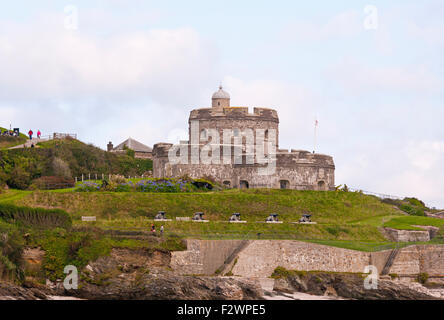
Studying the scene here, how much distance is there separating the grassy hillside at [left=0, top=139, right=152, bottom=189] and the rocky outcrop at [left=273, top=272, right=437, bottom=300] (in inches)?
1000

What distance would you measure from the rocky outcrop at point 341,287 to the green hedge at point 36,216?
12934 millimetres

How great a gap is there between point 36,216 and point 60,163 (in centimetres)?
2158

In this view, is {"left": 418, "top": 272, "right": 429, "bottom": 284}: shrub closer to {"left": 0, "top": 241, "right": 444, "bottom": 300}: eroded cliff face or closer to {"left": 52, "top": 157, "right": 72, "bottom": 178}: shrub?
{"left": 0, "top": 241, "right": 444, "bottom": 300}: eroded cliff face

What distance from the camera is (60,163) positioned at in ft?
264

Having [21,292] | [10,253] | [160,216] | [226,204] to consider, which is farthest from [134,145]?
[21,292]

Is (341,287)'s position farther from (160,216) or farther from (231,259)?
(160,216)


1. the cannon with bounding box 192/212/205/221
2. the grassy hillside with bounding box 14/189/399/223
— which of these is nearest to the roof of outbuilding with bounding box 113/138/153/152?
the grassy hillside with bounding box 14/189/399/223

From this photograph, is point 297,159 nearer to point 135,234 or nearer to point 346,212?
point 346,212

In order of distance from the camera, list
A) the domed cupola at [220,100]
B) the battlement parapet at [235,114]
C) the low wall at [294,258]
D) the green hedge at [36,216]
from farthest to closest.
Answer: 1. the domed cupola at [220,100]
2. the battlement parapet at [235,114]
3. the low wall at [294,258]
4. the green hedge at [36,216]

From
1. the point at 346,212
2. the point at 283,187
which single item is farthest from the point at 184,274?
the point at 283,187

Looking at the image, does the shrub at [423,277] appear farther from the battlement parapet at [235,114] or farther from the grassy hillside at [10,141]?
the grassy hillside at [10,141]

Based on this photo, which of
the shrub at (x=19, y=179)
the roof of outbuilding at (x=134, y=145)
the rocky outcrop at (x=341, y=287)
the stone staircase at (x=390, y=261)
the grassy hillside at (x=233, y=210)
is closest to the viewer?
the rocky outcrop at (x=341, y=287)

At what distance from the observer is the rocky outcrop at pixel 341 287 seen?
57844 millimetres

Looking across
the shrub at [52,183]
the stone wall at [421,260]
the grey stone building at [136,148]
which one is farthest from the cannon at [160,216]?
the grey stone building at [136,148]
